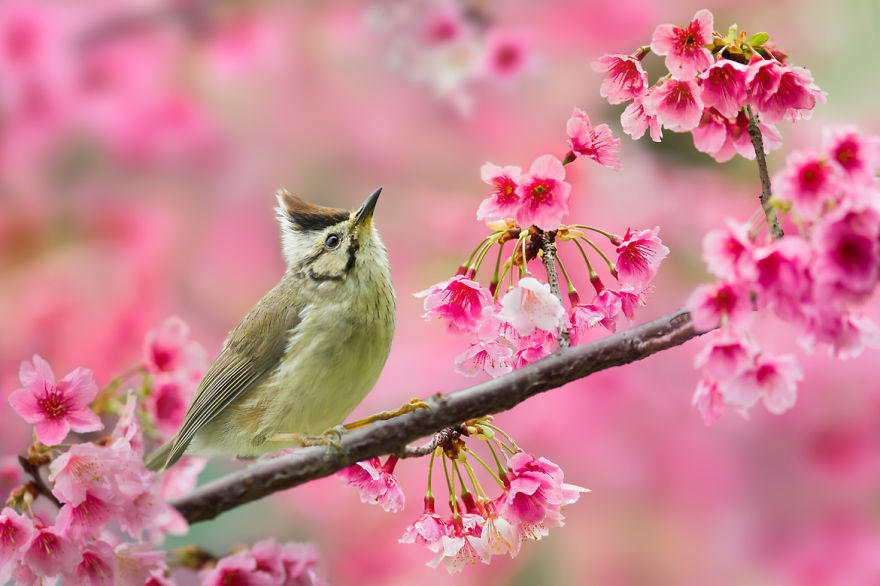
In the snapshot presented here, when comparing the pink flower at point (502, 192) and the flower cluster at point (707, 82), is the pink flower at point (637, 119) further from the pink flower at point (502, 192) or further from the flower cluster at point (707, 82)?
the pink flower at point (502, 192)

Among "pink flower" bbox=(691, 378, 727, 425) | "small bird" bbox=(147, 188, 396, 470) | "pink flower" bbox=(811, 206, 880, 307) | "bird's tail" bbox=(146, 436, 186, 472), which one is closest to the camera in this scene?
"pink flower" bbox=(811, 206, 880, 307)

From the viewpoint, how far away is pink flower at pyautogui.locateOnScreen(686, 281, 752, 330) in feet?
2.21

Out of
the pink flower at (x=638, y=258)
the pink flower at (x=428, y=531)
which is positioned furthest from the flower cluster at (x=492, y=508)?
the pink flower at (x=638, y=258)

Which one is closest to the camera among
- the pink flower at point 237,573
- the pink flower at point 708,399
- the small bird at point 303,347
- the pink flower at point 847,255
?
the pink flower at point 847,255

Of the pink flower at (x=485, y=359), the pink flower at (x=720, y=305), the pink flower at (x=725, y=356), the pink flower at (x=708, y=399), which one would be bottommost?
the pink flower at (x=708, y=399)

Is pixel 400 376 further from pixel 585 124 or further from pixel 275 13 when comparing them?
pixel 585 124

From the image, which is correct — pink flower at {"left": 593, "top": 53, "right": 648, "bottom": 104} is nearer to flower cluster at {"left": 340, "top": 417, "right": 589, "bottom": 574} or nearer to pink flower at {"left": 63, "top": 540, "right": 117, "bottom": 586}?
flower cluster at {"left": 340, "top": 417, "right": 589, "bottom": 574}

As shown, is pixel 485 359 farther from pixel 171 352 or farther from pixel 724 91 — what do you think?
pixel 171 352

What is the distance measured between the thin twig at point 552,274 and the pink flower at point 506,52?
1326 mm

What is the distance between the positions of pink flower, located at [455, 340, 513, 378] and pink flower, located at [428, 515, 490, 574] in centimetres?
15

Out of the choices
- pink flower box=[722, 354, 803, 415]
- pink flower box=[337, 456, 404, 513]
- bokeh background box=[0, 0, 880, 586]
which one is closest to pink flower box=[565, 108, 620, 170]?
pink flower box=[722, 354, 803, 415]

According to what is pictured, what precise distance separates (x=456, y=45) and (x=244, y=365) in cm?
116

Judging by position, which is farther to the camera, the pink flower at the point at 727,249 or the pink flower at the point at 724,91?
the pink flower at the point at 724,91

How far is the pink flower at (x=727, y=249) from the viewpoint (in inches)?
26.5
